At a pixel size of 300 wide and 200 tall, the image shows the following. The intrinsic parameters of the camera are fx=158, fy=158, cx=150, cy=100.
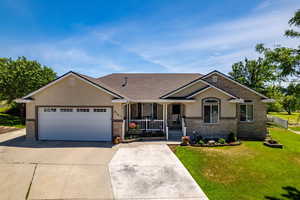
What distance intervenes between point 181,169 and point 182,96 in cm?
710

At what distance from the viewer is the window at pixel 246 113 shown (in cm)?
1392

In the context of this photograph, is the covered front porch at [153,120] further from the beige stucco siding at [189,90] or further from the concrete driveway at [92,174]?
the concrete driveway at [92,174]

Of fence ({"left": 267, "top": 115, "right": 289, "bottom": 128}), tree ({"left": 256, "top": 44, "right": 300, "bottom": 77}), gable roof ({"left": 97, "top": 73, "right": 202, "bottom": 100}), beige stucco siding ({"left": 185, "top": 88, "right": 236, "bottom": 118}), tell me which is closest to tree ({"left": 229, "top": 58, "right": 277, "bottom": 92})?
fence ({"left": 267, "top": 115, "right": 289, "bottom": 128})

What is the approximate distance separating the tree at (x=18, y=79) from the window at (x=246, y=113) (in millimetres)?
25540

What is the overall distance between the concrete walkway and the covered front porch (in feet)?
11.1

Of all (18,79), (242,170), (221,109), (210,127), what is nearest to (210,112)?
(221,109)

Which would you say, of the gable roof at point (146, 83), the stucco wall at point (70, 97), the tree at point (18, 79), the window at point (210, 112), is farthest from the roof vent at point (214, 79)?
the tree at point (18, 79)

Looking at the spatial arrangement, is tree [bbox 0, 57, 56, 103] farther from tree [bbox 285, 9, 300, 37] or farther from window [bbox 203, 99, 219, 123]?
tree [bbox 285, 9, 300, 37]

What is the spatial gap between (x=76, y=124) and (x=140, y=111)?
5.88 metres

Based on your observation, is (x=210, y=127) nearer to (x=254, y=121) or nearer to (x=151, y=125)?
(x=254, y=121)

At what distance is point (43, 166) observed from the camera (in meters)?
7.12

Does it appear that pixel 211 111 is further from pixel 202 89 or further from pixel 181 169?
pixel 181 169

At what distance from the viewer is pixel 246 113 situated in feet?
45.8

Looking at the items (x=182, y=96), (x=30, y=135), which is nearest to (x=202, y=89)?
(x=182, y=96)
